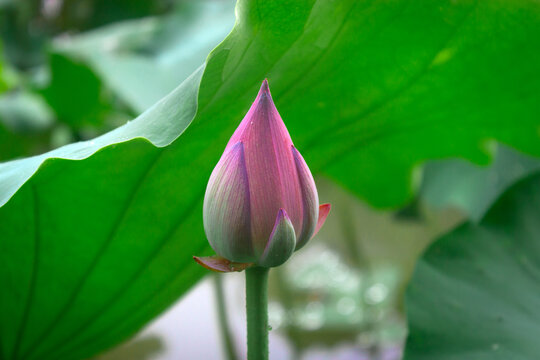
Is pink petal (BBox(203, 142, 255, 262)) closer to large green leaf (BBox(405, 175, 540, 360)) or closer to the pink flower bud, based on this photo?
the pink flower bud

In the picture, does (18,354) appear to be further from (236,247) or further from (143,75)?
(143,75)

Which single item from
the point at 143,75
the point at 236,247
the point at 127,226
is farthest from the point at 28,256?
the point at 143,75

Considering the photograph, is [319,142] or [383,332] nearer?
[319,142]

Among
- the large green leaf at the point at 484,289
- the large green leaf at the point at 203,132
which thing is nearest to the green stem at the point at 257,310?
the large green leaf at the point at 203,132

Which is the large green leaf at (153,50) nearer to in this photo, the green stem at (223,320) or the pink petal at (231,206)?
the green stem at (223,320)

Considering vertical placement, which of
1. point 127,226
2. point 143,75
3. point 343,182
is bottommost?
point 343,182

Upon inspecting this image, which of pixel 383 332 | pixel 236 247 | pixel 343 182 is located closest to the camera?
pixel 236 247
